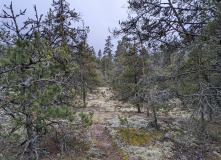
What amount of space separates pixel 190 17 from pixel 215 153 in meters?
5.86

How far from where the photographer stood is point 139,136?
24.4ft

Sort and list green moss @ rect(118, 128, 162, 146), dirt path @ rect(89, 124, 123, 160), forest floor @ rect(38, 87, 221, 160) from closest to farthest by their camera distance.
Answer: forest floor @ rect(38, 87, 221, 160)
dirt path @ rect(89, 124, 123, 160)
green moss @ rect(118, 128, 162, 146)

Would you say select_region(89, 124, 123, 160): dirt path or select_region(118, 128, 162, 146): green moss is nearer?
select_region(89, 124, 123, 160): dirt path

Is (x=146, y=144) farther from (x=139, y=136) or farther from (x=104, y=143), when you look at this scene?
(x=104, y=143)

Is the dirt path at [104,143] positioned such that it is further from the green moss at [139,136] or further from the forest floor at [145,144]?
the green moss at [139,136]

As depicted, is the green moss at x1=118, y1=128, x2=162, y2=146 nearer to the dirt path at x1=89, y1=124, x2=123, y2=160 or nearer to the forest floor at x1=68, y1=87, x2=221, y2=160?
the forest floor at x1=68, y1=87, x2=221, y2=160

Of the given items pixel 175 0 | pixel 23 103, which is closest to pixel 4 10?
pixel 23 103

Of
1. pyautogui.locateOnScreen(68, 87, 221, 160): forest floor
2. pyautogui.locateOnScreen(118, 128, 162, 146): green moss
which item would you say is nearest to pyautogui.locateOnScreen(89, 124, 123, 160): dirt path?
pyautogui.locateOnScreen(68, 87, 221, 160): forest floor

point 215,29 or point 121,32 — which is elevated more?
point 121,32

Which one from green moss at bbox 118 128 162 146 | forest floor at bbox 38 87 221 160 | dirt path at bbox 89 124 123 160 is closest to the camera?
forest floor at bbox 38 87 221 160

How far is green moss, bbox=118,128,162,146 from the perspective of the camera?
272 inches

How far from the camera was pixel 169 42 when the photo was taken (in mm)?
6055

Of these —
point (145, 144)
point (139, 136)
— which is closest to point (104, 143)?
point (139, 136)

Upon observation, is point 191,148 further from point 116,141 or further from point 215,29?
point 215,29
